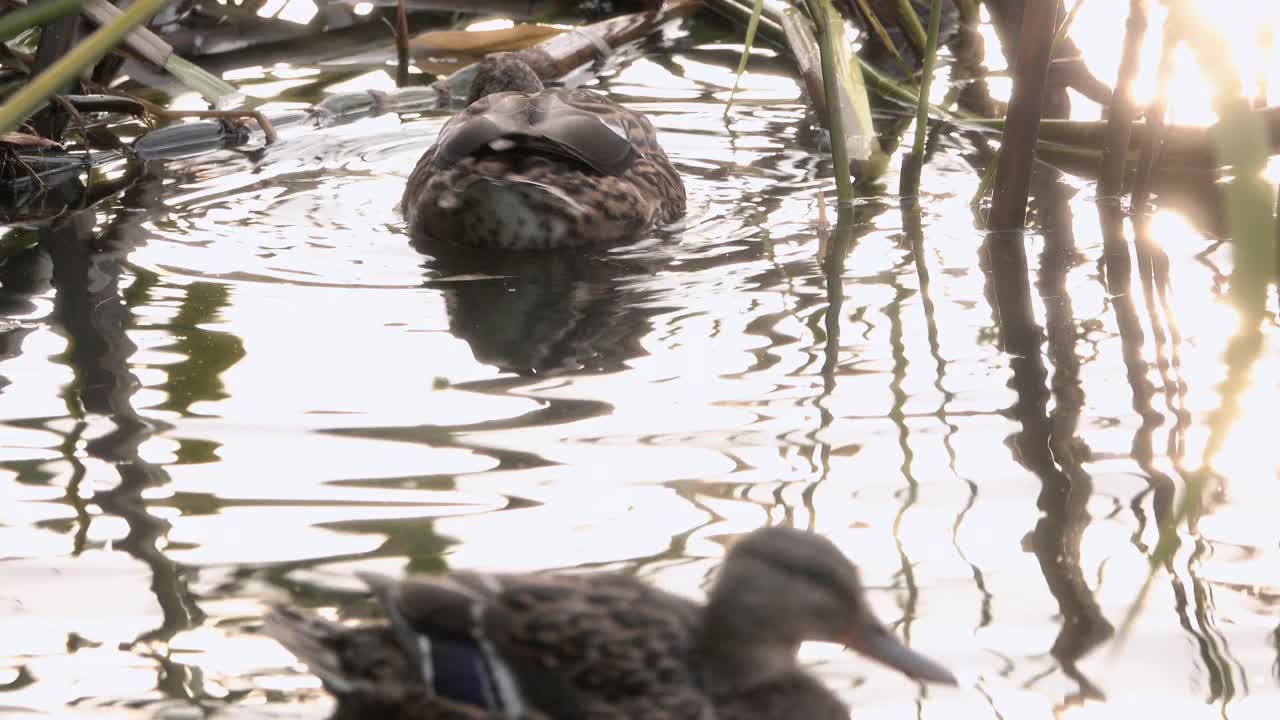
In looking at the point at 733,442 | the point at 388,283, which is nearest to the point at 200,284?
the point at 388,283

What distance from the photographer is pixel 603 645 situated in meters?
2.33

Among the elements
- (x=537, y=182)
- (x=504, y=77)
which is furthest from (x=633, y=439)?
(x=504, y=77)

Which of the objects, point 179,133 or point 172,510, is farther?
point 179,133

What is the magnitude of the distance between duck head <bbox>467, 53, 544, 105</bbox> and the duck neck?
16.8ft

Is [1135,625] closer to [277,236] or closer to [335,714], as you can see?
[335,714]

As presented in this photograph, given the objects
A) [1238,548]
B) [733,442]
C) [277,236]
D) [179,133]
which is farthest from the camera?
[179,133]

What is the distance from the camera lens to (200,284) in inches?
201

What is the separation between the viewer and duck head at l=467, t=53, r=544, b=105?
723 cm

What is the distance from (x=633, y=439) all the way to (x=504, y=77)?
152 inches

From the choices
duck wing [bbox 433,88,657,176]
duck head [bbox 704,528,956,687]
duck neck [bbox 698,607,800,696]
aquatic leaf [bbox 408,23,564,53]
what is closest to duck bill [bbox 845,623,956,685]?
duck head [bbox 704,528,956,687]

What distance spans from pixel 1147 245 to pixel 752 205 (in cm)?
152

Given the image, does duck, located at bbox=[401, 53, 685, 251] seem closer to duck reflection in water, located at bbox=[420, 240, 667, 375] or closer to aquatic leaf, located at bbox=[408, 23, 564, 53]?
duck reflection in water, located at bbox=[420, 240, 667, 375]

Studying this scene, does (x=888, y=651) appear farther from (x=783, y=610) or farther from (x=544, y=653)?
(x=544, y=653)

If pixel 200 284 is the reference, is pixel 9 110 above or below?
above
